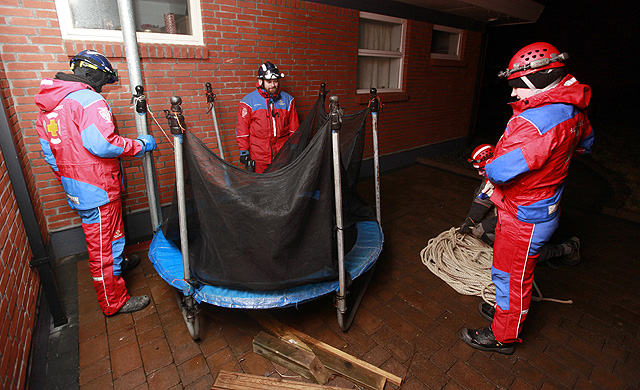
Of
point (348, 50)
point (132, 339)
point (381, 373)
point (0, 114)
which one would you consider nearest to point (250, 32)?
point (348, 50)

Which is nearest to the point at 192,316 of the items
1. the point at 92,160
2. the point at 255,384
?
the point at 255,384

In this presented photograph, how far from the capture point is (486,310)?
2.74 meters

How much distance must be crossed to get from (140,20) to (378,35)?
3907 mm

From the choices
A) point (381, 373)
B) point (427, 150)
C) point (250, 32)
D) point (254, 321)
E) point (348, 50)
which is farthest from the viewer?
point (427, 150)

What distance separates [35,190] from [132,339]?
6.16ft

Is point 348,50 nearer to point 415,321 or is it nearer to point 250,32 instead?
point 250,32

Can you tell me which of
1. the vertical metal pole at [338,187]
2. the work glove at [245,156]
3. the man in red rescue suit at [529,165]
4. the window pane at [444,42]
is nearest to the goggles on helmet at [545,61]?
the man in red rescue suit at [529,165]

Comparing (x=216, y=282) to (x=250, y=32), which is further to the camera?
(x=250, y=32)

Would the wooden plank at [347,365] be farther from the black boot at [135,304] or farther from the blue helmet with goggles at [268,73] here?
the blue helmet with goggles at [268,73]

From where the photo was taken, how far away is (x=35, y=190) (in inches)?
123

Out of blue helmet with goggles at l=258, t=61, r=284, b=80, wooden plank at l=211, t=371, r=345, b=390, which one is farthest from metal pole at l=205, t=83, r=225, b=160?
wooden plank at l=211, t=371, r=345, b=390

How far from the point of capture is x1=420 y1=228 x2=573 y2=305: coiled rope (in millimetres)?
2979

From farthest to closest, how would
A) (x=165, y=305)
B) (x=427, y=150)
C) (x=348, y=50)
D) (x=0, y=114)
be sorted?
(x=427, y=150) → (x=348, y=50) → (x=165, y=305) → (x=0, y=114)

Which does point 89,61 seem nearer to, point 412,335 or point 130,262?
point 130,262
